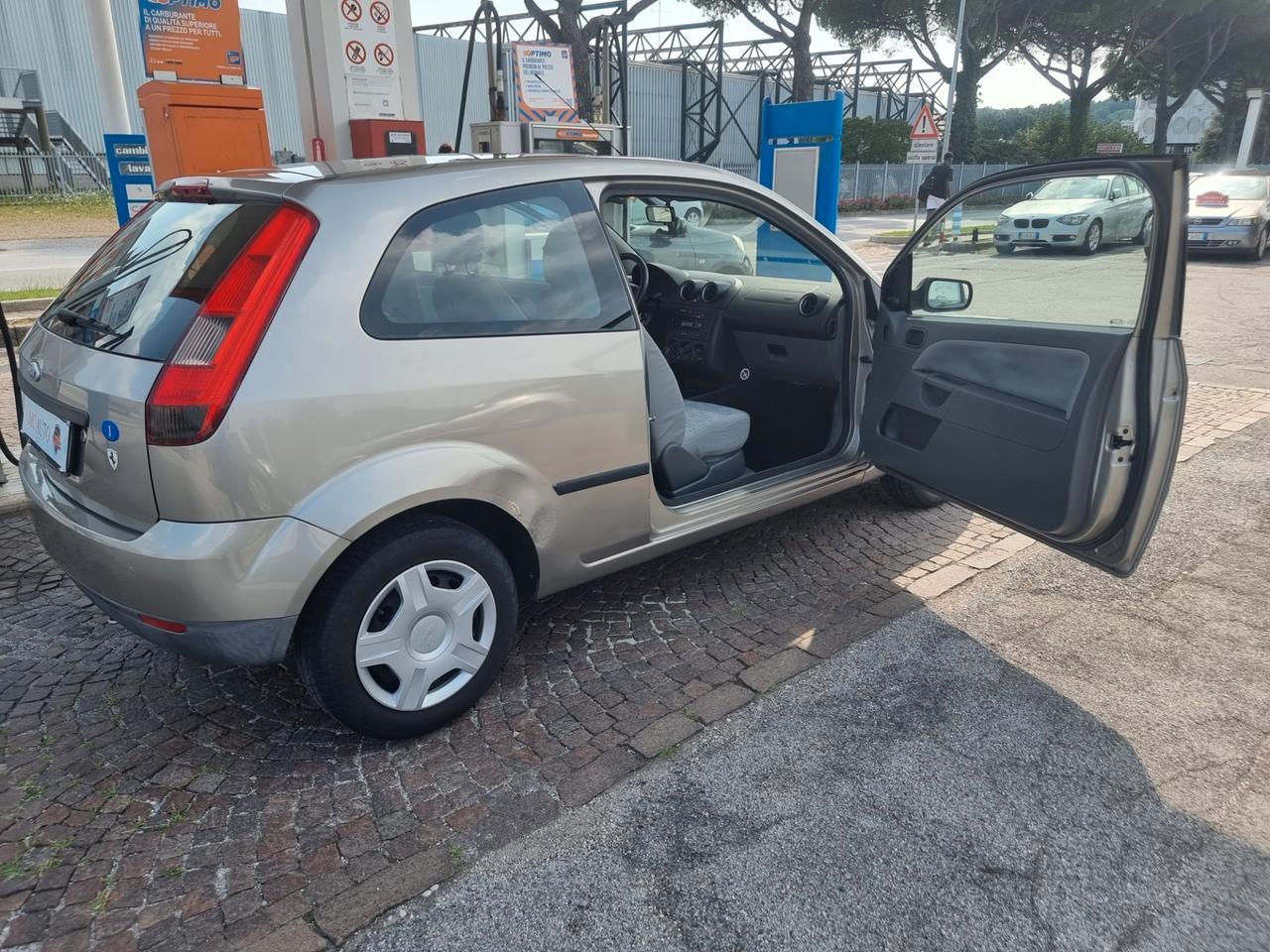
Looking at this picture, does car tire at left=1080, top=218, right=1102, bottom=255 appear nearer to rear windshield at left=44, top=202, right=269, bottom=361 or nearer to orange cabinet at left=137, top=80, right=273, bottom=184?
rear windshield at left=44, top=202, right=269, bottom=361

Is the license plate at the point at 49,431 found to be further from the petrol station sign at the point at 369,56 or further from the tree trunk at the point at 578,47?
the tree trunk at the point at 578,47

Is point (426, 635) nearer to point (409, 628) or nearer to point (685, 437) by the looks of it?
point (409, 628)

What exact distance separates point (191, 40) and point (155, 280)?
14.6 ft

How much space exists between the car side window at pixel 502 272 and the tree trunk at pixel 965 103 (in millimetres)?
35859

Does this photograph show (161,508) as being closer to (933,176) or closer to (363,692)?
(363,692)

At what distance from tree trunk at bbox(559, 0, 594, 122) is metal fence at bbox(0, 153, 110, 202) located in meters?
11.7

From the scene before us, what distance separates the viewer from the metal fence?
21.0 m

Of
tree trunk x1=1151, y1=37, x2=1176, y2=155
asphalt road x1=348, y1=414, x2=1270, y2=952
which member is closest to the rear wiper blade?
asphalt road x1=348, y1=414, x2=1270, y2=952

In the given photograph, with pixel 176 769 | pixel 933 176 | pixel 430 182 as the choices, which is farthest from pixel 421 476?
pixel 933 176

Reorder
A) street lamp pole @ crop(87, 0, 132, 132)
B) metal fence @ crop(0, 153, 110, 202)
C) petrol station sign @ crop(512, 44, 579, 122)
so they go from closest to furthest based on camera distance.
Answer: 1. street lamp pole @ crop(87, 0, 132, 132)
2. petrol station sign @ crop(512, 44, 579, 122)
3. metal fence @ crop(0, 153, 110, 202)

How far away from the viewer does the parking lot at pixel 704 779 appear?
84.7 inches

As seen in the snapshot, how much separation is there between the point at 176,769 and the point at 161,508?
0.84 m

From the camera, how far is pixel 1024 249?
6285 mm

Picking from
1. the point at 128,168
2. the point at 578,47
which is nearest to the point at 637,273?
the point at 128,168
